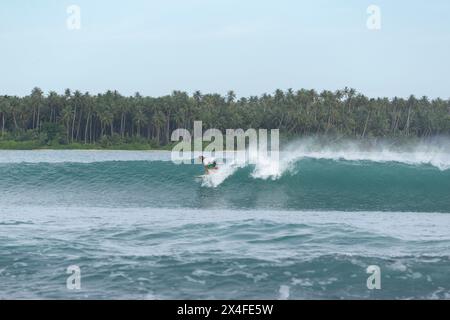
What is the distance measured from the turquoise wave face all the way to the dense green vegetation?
83.9 meters

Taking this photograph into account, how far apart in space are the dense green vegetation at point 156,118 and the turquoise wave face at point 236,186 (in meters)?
83.9

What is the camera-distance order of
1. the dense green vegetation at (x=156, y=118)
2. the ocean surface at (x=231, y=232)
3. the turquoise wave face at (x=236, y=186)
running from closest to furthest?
the ocean surface at (x=231, y=232)
the turquoise wave face at (x=236, y=186)
the dense green vegetation at (x=156, y=118)

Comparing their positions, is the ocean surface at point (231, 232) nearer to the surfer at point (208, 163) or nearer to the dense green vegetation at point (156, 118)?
the surfer at point (208, 163)

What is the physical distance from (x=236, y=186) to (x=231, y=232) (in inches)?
455

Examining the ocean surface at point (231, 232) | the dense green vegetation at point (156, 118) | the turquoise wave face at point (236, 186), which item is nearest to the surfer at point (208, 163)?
the ocean surface at point (231, 232)

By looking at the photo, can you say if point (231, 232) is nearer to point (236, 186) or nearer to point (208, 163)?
point (208, 163)

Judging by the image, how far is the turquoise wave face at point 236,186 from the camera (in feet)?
76.5

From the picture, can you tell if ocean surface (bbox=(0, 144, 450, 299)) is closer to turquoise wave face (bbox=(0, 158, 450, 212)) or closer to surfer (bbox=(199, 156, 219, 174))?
turquoise wave face (bbox=(0, 158, 450, 212))

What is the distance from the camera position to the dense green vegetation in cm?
11838

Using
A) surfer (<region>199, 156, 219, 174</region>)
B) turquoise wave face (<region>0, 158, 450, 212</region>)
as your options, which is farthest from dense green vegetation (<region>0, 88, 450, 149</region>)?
surfer (<region>199, 156, 219, 174</region>)

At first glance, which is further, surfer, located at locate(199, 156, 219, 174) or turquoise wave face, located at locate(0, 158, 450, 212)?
surfer, located at locate(199, 156, 219, 174)

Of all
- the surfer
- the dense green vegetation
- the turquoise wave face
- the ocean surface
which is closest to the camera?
the ocean surface

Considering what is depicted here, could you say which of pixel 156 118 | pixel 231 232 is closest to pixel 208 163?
pixel 231 232
